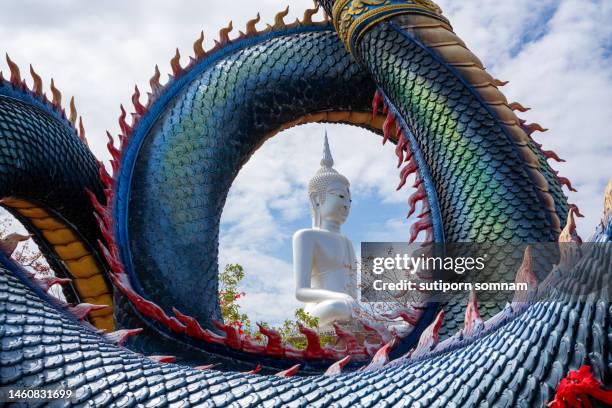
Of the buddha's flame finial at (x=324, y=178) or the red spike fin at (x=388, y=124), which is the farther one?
the buddha's flame finial at (x=324, y=178)

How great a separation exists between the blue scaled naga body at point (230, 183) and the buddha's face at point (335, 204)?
2.23 metres

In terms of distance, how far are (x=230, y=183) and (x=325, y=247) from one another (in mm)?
2500

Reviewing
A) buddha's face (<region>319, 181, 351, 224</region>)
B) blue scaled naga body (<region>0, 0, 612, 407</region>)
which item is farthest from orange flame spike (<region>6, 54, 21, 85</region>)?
buddha's face (<region>319, 181, 351, 224</region>)

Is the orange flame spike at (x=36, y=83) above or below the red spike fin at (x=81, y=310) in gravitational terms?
above

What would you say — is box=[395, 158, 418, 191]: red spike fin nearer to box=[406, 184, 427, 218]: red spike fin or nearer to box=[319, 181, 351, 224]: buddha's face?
box=[406, 184, 427, 218]: red spike fin

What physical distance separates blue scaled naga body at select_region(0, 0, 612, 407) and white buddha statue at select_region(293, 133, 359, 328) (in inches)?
75.8

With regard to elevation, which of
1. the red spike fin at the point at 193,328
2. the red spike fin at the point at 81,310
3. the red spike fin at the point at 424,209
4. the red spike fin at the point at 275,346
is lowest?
the red spike fin at the point at 275,346

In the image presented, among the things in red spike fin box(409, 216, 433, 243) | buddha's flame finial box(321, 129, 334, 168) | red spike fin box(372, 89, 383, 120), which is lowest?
red spike fin box(409, 216, 433, 243)

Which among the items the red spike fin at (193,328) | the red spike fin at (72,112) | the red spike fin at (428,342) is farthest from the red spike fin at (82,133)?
the red spike fin at (428,342)

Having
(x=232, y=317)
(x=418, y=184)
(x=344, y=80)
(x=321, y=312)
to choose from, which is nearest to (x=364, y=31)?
(x=344, y=80)

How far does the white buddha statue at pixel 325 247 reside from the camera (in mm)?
5785

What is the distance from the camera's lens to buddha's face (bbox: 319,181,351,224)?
251 inches

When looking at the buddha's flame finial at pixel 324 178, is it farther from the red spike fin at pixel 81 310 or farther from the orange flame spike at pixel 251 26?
the red spike fin at pixel 81 310

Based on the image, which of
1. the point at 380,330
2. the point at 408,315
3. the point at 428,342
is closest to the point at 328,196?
the point at 408,315
